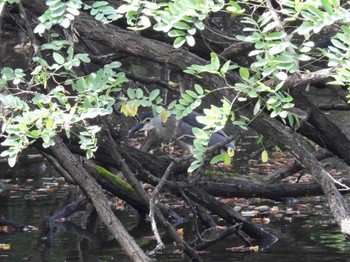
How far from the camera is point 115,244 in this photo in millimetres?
8141

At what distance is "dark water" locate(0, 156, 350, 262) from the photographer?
7570 mm

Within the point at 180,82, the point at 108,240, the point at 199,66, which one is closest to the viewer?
the point at 199,66

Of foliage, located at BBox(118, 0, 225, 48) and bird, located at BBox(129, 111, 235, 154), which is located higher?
foliage, located at BBox(118, 0, 225, 48)

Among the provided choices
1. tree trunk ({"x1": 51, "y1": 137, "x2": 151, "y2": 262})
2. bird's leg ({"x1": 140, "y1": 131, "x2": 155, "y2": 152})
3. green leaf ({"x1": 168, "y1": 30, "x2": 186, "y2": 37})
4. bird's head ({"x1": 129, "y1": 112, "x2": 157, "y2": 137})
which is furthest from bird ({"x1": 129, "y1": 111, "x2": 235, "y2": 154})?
green leaf ({"x1": 168, "y1": 30, "x2": 186, "y2": 37})

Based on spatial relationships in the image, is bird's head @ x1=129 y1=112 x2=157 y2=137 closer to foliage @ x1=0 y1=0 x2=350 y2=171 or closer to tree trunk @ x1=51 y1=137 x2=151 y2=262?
tree trunk @ x1=51 y1=137 x2=151 y2=262

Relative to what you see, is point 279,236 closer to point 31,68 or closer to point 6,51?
point 31,68

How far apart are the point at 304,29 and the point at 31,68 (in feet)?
8.62

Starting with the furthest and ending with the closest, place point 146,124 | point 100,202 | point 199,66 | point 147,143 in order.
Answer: point 146,124, point 147,143, point 100,202, point 199,66

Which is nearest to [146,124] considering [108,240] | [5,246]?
[108,240]

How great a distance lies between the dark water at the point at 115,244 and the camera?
24.8 feet

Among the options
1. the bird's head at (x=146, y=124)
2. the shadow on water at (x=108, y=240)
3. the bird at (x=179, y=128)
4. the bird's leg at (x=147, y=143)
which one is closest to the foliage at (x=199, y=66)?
the shadow on water at (x=108, y=240)

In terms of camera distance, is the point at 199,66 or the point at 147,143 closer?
the point at 199,66

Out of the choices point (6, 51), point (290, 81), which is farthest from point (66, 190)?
point (6, 51)

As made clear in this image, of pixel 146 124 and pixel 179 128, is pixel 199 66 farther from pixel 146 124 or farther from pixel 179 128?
pixel 146 124
